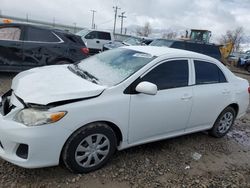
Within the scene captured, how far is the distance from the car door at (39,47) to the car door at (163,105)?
446cm

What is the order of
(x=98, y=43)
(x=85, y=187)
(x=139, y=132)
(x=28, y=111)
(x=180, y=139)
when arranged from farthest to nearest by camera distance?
(x=98, y=43) < (x=180, y=139) < (x=139, y=132) < (x=85, y=187) < (x=28, y=111)

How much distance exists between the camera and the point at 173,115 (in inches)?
139

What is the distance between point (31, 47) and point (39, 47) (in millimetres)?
211

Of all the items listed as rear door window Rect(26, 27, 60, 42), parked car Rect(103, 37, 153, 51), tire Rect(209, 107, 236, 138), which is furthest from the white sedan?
parked car Rect(103, 37, 153, 51)

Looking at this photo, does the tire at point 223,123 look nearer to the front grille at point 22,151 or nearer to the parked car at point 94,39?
the front grille at point 22,151

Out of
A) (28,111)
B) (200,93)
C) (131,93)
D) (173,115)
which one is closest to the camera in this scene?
(28,111)

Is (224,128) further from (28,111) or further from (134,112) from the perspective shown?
(28,111)

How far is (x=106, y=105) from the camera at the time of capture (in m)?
2.87

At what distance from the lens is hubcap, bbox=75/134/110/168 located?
2.90m

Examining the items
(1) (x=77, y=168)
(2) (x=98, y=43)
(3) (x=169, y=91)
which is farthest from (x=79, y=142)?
(2) (x=98, y=43)

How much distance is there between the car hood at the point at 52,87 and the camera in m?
2.68

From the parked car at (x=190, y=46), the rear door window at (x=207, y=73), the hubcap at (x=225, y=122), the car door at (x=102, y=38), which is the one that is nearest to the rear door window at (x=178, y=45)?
the parked car at (x=190, y=46)

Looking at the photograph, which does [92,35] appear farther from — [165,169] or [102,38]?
[165,169]

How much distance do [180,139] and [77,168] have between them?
211 cm
